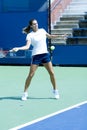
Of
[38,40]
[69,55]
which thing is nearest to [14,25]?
[69,55]

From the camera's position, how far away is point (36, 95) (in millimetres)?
9758

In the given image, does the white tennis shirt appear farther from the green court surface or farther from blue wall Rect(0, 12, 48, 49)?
blue wall Rect(0, 12, 48, 49)

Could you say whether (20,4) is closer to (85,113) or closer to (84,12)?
(84,12)

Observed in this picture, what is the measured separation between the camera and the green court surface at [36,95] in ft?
25.1

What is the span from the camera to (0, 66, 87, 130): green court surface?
7.65 metres

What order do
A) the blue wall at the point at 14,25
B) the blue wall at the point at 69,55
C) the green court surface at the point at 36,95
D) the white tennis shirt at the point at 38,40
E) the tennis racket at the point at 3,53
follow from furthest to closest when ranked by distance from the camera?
the tennis racket at the point at 3,53 → the blue wall at the point at 14,25 → the blue wall at the point at 69,55 → the white tennis shirt at the point at 38,40 → the green court surface at the point at 36,95

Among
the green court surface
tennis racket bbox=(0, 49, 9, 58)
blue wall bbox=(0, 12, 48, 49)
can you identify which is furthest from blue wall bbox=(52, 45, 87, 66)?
tennis racket bbox=(0, 49, 9, 58)

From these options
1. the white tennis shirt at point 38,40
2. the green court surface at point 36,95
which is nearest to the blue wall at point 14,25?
the green court surface at point 36,95

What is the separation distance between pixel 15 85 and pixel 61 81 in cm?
146

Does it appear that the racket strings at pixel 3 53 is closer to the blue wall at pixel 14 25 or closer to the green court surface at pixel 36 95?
the blue wall at pixel 14 25

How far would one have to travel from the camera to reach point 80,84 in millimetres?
11406

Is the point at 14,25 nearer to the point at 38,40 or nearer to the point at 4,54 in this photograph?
the point at 4,54

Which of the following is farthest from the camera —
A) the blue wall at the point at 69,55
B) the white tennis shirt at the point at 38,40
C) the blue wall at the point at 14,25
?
the blue wall at the point at 14,25

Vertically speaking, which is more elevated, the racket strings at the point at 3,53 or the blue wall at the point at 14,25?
the blue wall at the point at 14,25
